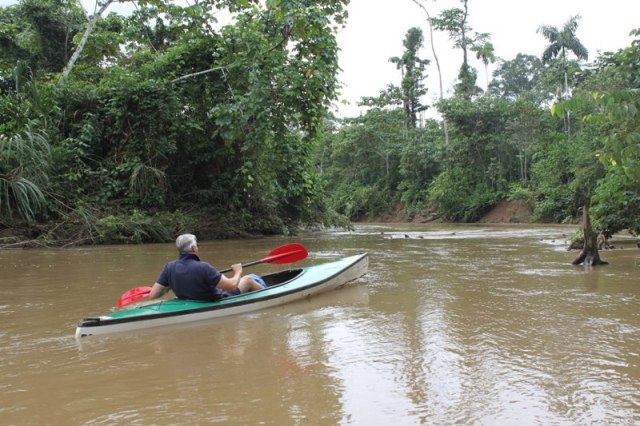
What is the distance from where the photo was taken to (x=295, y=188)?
16.7 meters

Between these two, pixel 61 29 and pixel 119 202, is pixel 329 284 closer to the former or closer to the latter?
pixel 119 202

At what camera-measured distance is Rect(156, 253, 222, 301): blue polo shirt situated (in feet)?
15.5

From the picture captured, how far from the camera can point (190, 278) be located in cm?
472

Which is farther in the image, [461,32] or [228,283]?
[461,32]

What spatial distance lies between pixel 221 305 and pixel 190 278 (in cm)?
37

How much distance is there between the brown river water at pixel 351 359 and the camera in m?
2.74

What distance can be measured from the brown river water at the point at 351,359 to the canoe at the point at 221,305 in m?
0.09

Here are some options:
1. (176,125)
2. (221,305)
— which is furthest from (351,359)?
(176,125)

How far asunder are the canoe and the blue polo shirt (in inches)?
3.2

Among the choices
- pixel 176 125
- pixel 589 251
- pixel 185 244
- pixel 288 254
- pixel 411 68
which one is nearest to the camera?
pixel 185 244

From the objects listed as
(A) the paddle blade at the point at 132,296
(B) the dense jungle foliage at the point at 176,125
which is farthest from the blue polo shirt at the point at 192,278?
(B) the dense jungle foliage at the point at 176,125

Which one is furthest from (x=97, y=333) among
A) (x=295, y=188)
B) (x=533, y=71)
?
(x=533, y=71)

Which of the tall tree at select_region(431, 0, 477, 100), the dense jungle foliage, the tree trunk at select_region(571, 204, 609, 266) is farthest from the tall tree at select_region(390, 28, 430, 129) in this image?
the tree trunk at select_region(571, 204, 609, 266)

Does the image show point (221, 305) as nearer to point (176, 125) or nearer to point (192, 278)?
point (192, 278)
